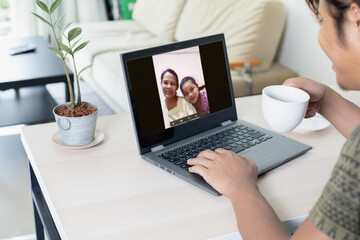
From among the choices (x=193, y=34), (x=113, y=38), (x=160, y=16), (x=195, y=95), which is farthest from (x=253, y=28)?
(x=195, y=95)

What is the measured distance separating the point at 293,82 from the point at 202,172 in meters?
0.39

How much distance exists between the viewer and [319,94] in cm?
108

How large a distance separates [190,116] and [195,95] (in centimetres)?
5

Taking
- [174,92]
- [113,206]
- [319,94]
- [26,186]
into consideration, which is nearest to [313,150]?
[319,94]

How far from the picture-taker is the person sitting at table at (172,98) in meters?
1.01

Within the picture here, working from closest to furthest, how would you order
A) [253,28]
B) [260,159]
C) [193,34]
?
[260,159]
[253,28]
[193,34]

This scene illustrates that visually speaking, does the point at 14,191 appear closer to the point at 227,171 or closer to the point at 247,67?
the point at 227,171

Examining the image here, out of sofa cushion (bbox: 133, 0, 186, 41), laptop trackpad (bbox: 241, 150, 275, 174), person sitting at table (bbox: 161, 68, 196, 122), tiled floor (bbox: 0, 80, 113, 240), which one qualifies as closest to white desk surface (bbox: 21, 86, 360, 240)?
laptop trackpad (bbox: 241, 150, 275, 174)

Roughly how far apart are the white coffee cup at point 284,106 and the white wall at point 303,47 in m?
1.19

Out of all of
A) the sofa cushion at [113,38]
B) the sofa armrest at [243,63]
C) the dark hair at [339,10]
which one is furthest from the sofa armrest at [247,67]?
the dark hair at [339,10]

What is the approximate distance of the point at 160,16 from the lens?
3203mm

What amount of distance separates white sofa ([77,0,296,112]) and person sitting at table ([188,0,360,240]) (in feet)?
3.81

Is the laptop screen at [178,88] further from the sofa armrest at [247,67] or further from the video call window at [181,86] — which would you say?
the sofa armrest at [247,67]

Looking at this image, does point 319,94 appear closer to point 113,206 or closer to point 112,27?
point 113,206
